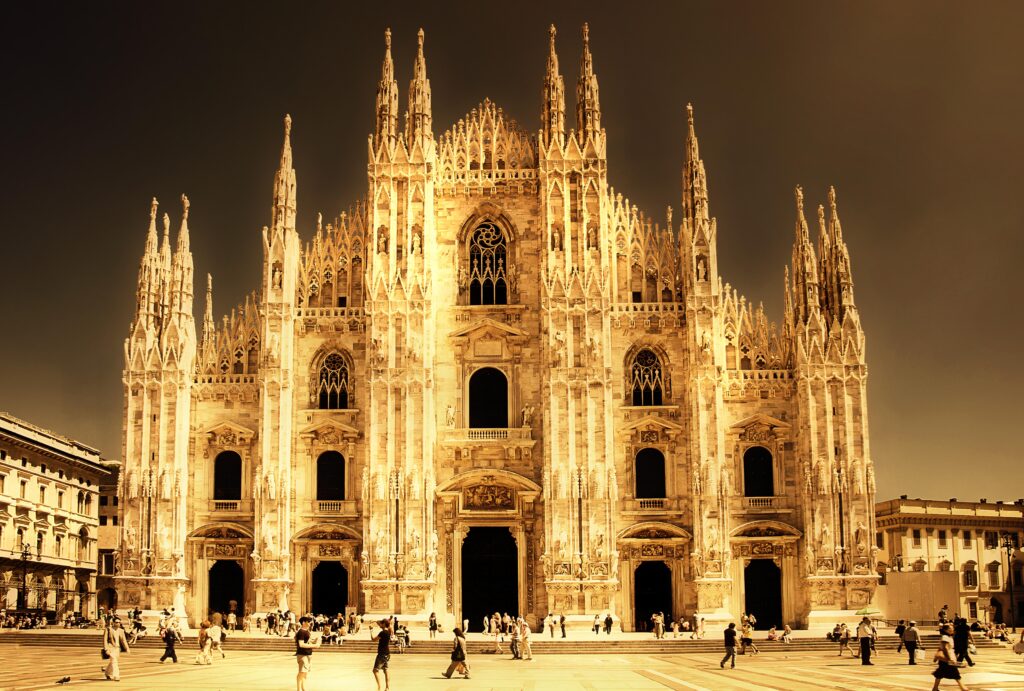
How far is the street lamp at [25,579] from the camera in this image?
177ft

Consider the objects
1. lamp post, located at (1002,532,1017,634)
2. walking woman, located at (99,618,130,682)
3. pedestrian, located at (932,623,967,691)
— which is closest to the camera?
pedestrian, located at (932,623,967,691)

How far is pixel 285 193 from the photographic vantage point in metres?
49.4

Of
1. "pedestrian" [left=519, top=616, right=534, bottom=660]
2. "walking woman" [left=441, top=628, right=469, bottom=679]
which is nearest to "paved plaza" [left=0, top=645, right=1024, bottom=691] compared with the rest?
"walking woman" [left=441, top=628, right=469, bottom=679]

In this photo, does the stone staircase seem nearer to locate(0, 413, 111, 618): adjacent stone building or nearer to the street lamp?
the street lamp

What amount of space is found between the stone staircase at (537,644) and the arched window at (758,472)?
663cm

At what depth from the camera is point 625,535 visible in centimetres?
4672

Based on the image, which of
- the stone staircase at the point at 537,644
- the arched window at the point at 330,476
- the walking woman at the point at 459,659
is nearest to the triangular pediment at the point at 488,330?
the arched window at the point at 330,476

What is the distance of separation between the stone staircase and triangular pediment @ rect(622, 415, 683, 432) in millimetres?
8273

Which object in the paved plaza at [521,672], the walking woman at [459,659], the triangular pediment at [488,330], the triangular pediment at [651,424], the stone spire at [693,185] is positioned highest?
the stone spire at [693,185]

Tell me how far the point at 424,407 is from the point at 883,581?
19091 mm

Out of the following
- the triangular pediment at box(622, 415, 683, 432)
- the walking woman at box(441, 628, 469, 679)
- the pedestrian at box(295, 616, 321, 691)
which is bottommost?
the walking woman at box(441, 628, 469, 679)

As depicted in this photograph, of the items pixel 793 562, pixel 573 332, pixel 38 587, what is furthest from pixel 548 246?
pixel 38 587

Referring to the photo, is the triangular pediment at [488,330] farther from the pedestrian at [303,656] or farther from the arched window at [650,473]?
the pedestrian at [303,656]

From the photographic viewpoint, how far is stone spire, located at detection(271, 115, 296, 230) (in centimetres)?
4903
